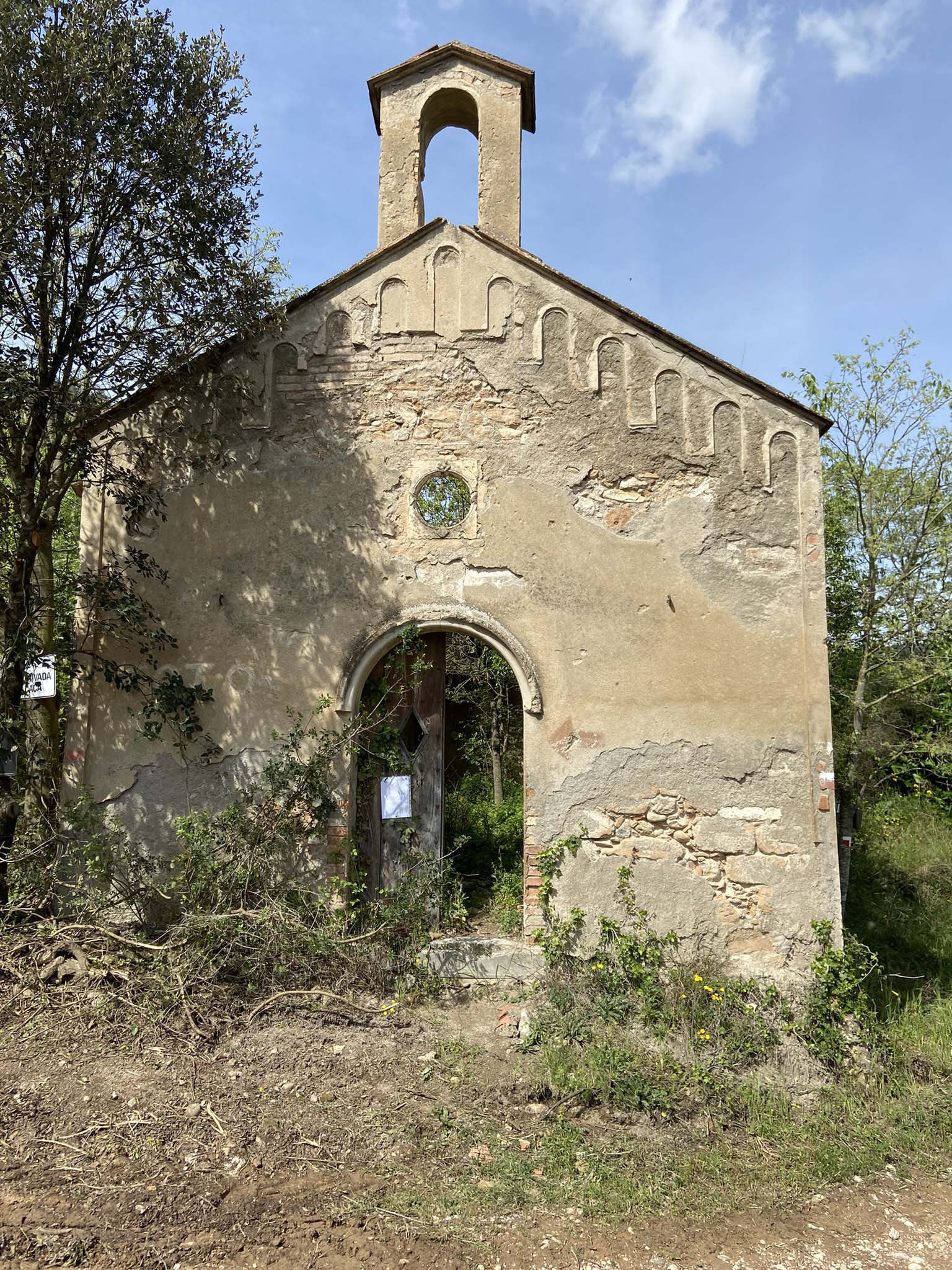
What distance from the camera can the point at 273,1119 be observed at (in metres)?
4.57

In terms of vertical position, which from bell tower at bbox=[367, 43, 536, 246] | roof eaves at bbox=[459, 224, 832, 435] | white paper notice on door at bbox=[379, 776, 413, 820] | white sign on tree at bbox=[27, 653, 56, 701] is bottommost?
white paper notice on door at bbox=[379, 776, 413, 820]

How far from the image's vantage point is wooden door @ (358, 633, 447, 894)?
23.7 ft

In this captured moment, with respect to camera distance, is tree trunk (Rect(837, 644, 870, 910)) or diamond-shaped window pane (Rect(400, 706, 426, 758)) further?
tree trunk (Rect(837, 644, 870, 910))

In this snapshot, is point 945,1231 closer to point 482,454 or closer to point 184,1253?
point 184,1253

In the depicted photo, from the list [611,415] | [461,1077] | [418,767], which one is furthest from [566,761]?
[611,415]

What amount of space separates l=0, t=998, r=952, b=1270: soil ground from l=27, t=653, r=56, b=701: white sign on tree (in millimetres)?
2291

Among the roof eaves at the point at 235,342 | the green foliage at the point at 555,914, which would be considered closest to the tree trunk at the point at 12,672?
the roof eaves at the point at 235,342

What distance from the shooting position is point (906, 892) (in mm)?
10016

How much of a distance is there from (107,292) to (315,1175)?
615cm

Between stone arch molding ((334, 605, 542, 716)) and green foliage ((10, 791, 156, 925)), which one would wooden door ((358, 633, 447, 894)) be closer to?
stone arch molding ((334, 605, 542, 716))

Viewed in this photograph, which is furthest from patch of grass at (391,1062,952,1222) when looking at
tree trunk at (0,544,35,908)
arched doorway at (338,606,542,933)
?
tree trunk at (0,544,35,908)

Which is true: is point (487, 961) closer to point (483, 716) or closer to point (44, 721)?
point (44, 721)

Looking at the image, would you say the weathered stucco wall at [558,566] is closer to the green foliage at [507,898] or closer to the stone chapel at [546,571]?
the stone chapel at [546,571]

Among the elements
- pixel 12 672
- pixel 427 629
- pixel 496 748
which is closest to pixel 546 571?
pixel 427 629
